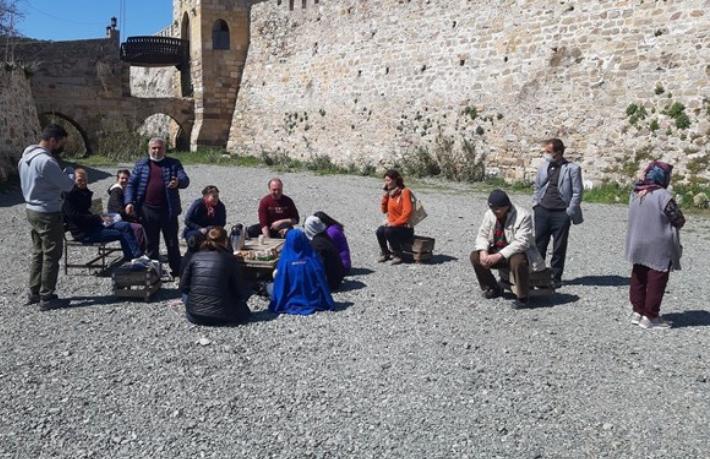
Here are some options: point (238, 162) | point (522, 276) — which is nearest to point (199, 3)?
point (238, 162)

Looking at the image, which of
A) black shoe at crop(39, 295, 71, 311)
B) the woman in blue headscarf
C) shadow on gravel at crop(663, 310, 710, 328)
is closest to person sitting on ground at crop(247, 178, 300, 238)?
the woman in blue headscarf

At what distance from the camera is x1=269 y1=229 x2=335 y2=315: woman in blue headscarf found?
5.80 m

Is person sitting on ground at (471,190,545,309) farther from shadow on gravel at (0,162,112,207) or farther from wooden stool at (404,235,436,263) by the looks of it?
shadow on gravel at (0,162,112,207)

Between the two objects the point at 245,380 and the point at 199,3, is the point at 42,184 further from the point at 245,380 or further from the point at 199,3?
the point at 199,3

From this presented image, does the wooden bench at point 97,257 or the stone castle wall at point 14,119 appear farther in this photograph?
the stone castle wall at point 14,119

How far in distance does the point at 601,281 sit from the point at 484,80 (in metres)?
9.48

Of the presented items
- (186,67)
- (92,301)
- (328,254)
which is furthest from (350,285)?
(186,67)

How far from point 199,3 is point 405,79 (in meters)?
9.43

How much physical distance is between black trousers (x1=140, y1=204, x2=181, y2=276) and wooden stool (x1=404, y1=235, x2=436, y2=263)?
8.83ft

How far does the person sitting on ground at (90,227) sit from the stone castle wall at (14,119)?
7.72 m

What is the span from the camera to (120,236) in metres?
6.96

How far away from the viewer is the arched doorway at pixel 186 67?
960 inches

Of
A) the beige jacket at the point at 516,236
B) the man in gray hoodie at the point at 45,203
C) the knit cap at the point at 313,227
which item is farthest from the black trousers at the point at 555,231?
the man in gray hoodie at the point at 45,203

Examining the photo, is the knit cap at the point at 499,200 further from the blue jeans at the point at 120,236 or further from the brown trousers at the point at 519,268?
the blue jeans at the point at 120,236
